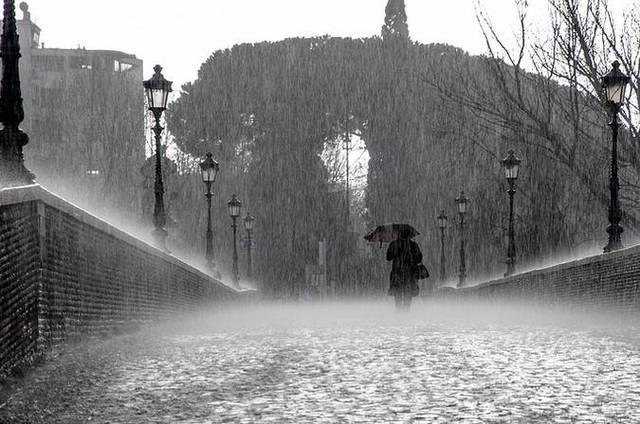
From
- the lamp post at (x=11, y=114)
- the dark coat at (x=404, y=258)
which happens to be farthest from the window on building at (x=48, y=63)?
the lamp post at (x=11, y=114)

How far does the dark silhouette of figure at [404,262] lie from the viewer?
19.2 meters

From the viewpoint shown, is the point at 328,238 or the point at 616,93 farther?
the point at 328,238

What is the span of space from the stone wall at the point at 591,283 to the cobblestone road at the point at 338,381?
13.2 feet

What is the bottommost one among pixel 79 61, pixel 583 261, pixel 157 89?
pixel 583 261

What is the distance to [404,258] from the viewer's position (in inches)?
755

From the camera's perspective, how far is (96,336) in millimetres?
10594

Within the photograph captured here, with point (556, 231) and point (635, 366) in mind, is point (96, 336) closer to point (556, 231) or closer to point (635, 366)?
point (635, 366)

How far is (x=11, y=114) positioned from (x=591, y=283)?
10.0 metres

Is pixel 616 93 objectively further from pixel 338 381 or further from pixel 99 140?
pixel 99 140

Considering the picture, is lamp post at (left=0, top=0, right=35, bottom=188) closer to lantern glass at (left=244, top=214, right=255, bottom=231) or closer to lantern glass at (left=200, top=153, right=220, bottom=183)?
lantern glass at (left=200, top=153, right=220, bottom=183)

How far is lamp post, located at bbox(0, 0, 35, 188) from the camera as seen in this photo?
10.2 metres

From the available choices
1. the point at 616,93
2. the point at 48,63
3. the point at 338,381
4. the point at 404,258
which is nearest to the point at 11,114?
the point at 338,381

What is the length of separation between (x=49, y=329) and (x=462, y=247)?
34.0 metres

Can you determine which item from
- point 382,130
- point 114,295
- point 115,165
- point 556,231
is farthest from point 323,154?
point 114,295
